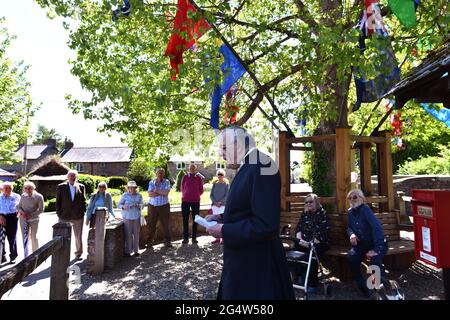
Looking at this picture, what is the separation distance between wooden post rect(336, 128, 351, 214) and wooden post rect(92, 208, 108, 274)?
13.6 feet

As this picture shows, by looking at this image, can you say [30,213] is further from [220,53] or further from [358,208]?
[358,208]

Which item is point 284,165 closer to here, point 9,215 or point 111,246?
point 111,246

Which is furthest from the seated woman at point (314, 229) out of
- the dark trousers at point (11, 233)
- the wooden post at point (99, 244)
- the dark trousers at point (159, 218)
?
the dark trousers at point (11, 233)

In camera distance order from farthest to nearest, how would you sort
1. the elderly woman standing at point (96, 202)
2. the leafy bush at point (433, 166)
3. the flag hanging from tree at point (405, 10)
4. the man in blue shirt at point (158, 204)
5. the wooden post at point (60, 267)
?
the leafy bush at point (433, 166) → the man in blue shirt at point (158, 204) → the elderly woman standing at point (96, 202) → the flag hanging from tree at point (405, 10) → the wooden post at point (60, 267)

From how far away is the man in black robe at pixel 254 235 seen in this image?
2.50 metres

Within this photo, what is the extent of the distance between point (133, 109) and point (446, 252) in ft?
23.1

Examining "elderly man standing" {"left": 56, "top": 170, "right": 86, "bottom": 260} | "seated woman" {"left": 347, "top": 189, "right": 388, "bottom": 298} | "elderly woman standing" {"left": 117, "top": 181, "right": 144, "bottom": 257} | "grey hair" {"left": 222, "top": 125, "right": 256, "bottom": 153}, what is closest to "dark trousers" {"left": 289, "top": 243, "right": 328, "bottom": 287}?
"seated woman" {"left": 347, "top": 189, "right": 388, "bottom": 298}

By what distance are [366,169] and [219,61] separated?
3634mm

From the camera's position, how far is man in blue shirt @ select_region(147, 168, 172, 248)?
8695 mm

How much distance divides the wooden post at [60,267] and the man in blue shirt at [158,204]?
4.81 m

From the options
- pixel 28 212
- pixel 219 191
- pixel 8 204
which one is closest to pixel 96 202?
pixel 28 212

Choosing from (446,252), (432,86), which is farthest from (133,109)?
(446,252)

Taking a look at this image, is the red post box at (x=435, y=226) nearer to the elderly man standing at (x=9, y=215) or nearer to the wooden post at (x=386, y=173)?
Result: the wooden post at (x=386, y=173)
